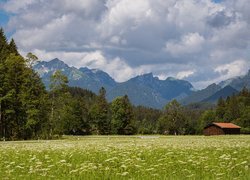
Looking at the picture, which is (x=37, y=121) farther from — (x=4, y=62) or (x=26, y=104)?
(x=4, y=62)

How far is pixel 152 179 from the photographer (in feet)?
37.5

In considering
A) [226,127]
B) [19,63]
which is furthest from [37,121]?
[226,127]

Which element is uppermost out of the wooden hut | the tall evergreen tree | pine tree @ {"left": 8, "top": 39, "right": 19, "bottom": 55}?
pine tree @ {"left": 8, "top": 39, "right": 19, "bottom": 55}

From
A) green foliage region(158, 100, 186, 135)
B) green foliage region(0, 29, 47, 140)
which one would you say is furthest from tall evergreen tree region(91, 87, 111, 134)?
green foliage region(0, 29, 47, 140)

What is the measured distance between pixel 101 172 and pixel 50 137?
224ft

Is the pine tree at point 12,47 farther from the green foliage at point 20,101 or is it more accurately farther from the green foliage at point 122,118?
the green foliage at point 122,118

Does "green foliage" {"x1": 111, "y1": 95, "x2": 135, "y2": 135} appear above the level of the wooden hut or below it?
above

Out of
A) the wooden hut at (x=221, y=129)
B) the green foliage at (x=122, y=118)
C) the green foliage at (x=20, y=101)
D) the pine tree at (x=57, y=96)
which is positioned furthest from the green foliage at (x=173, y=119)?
the green foliage at (x=20, y=101)

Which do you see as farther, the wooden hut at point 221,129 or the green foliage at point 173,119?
the green foliage at point 173,119

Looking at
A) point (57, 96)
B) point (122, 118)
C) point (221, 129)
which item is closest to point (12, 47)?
point (57, 96)

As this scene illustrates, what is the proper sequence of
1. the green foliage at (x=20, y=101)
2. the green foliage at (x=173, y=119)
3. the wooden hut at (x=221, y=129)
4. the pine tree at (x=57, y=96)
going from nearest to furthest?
1. the green foliage at (x=20, y=101)
2. the pine tree at (x=57, y=96)
3. the wooden hut at (x=221, y=129)
4. the green foliage at (x=173, y=119)

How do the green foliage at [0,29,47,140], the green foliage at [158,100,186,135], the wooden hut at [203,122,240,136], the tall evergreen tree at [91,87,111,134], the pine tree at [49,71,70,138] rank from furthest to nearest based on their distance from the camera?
the green foliage at [158,100,186,135], the tall evergreen tree at [91,87,111,134], the wooden hut at [203,122,240,136], the pine tree at [49,71,70,138], the green foliage at [0,29,47,140]

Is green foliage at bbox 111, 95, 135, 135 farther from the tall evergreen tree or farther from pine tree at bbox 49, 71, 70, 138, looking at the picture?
pine tree at bbox 49, 71, 70, 138

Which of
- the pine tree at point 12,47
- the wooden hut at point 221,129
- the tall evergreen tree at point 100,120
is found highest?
the pine tree at point 12,47
